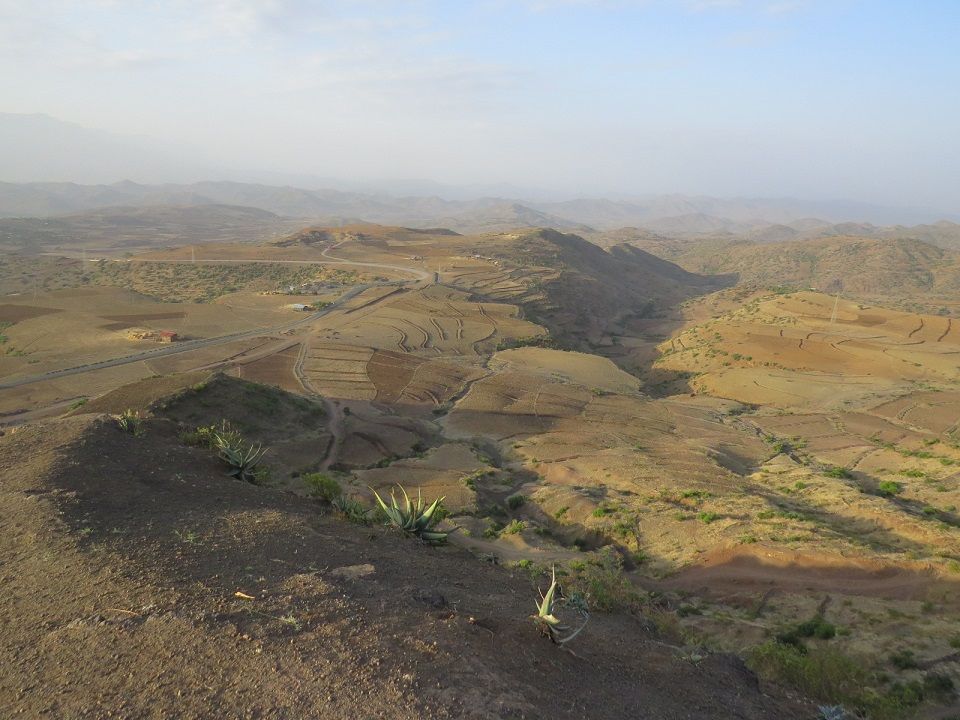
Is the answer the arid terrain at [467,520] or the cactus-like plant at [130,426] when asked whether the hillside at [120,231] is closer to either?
the arid terrain at [467,520]

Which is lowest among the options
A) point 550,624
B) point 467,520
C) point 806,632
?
point 467,520

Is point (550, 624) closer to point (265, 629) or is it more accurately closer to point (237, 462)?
point (265, 629)

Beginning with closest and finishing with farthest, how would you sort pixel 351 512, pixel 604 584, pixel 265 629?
1. pixel 265 629
2. pixel 604 584
3. pixel 351 512

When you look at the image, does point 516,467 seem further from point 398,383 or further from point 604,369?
point 604,369

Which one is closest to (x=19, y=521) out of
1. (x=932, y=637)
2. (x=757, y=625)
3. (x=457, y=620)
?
(x=457, y=620)

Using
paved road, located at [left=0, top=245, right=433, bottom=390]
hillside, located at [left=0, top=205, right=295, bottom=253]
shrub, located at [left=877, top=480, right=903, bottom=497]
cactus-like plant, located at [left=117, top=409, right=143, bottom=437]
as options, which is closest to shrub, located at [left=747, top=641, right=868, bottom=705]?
cactus-like plant, located at [left=117, top=409, right=143, bottom=437]

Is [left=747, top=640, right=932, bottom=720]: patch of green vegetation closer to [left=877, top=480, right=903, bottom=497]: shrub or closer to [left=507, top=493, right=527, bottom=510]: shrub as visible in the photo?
[left=507, top=493, right=527, bottom=510]: shrub

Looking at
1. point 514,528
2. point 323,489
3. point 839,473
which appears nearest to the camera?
point 323,489

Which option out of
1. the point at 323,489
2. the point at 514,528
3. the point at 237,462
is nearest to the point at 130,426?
the point at 237,462

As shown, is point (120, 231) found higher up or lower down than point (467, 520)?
higher up
